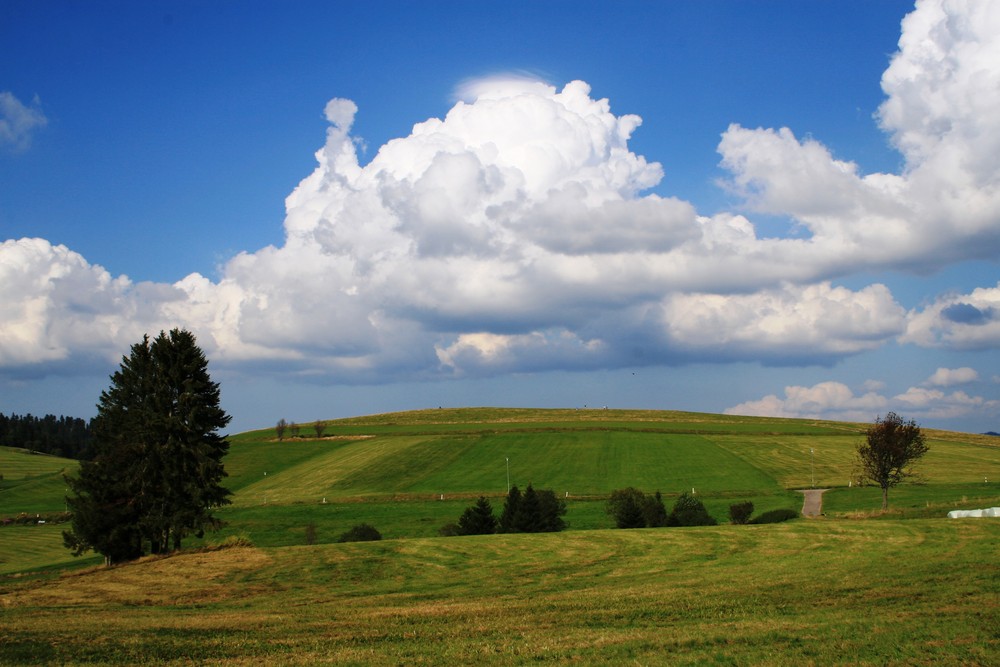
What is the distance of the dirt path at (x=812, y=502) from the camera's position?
67.5 meters

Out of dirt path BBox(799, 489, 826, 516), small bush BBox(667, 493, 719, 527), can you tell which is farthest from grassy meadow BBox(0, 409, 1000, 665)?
small bush BBox(667, 493, 719, 527)

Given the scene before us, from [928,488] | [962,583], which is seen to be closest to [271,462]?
[928,488]

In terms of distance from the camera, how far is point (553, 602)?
23422 mm

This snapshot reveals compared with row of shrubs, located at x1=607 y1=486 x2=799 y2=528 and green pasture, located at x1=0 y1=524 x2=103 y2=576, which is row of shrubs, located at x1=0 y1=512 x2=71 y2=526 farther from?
row of shrubs, located at x1=607 y1=486 x2=799 y2=528

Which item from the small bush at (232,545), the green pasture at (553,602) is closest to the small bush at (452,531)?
the green pasture at (553,602)

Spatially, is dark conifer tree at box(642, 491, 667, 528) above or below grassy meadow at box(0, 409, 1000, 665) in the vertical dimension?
below

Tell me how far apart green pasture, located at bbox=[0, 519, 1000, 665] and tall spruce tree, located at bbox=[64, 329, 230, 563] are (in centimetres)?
481

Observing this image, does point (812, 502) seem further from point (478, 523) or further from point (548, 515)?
point (478, 523)

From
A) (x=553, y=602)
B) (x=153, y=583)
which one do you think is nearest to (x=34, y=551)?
(x=153, y=583)

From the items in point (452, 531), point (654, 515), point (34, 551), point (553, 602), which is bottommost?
point (34, 551)

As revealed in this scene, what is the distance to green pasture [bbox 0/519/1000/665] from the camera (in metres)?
15.8

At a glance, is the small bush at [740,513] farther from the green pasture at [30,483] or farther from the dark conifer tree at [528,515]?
the green pasture at [30,483]

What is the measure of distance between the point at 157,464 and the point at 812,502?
199ft

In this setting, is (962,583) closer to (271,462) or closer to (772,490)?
(772,490)
